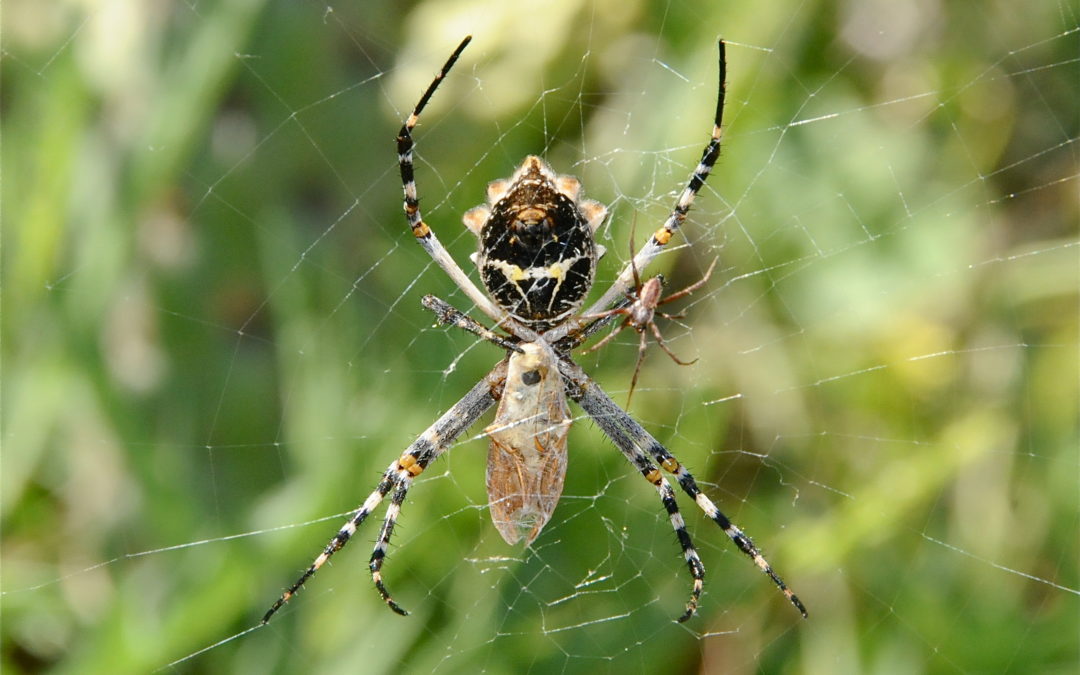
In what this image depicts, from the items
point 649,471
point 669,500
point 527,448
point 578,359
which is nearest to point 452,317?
point 527,448

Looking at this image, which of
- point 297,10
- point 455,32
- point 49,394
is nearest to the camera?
point 49,394

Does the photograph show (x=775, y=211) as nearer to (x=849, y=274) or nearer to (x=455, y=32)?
(x=849, y=274)

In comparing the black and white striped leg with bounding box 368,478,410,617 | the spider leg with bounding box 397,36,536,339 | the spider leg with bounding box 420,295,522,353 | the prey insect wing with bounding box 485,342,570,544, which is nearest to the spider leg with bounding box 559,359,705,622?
the prey insect wing with bounding box 485,342,570,544

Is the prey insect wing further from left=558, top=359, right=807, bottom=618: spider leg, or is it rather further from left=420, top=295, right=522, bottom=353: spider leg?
left=420, top=295, right=522, bottom=353: spider leg

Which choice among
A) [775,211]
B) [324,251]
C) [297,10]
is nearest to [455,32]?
[297,10]

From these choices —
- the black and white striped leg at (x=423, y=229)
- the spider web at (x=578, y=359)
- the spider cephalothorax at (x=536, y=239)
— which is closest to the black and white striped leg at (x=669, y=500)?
the spider web at (x=578, y=359)

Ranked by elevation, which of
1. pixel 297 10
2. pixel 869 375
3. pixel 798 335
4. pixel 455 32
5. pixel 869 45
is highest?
pixel 297 10
